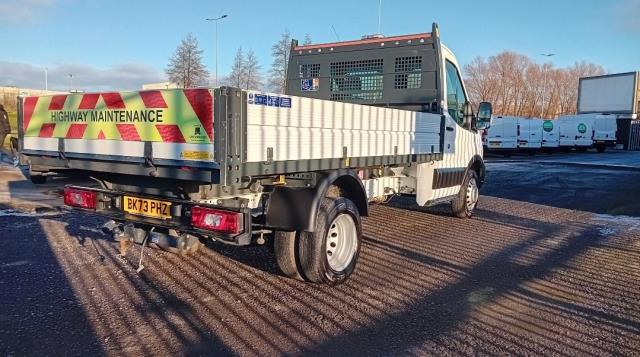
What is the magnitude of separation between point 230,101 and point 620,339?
3512mm

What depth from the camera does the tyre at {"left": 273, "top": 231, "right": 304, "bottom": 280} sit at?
496cm

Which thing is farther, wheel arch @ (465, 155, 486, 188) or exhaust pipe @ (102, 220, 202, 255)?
wheel arch @ (465, 155, 486, 188)

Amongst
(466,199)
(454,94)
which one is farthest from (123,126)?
(466,199)

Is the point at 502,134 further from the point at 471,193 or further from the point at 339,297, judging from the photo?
the point at 339,297

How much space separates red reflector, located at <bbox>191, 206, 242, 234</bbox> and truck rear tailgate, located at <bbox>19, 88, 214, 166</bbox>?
468 millimetres

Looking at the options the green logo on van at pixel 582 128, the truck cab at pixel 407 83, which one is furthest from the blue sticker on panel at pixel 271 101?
→ the green logo on van at pixel 582 128

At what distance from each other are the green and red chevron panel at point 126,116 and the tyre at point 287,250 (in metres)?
1.42

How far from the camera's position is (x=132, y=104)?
4.36 metres

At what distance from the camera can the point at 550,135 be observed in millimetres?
34125

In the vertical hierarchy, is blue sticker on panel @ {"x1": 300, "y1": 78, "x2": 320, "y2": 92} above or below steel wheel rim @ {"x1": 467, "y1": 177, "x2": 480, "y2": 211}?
above

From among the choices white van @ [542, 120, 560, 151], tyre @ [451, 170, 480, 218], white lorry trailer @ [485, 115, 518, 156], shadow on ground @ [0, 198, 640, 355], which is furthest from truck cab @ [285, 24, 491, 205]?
white van @ [542, 120, 560, 151]

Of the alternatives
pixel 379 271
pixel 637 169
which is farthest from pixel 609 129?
pixel 379 271

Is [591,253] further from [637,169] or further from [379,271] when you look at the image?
[637,169]

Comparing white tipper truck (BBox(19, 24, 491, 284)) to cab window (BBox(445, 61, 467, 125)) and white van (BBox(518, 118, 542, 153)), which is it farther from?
white van (BBox(518, 118, 542, 153))
